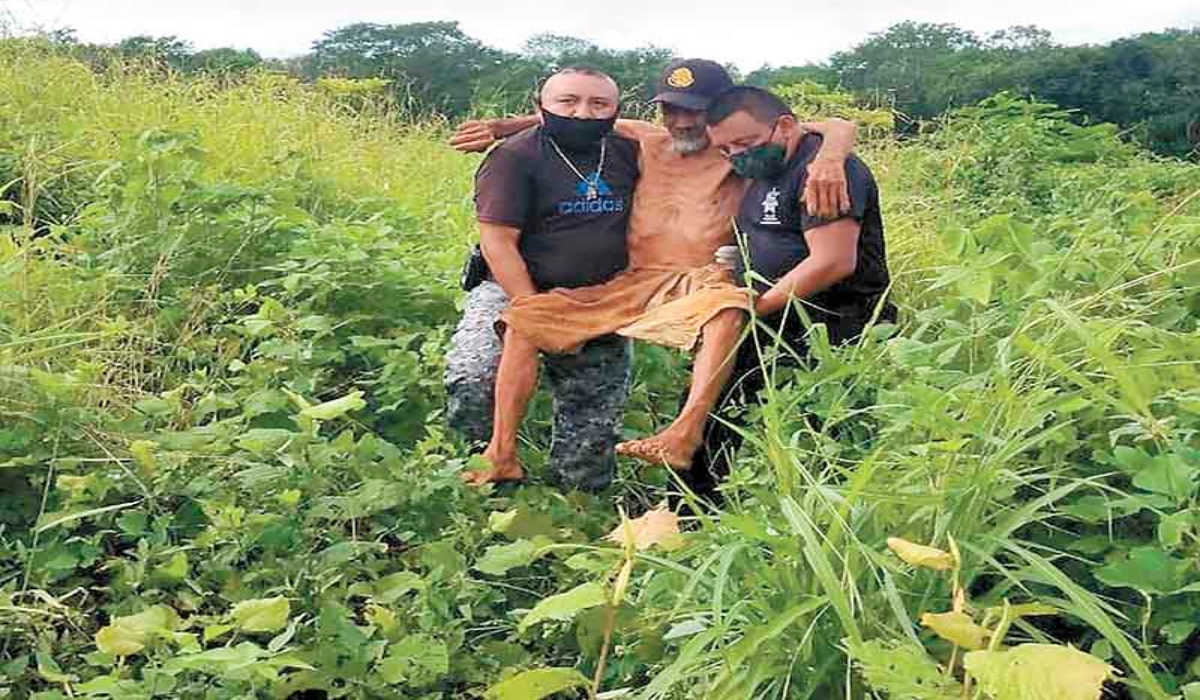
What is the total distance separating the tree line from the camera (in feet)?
32.5

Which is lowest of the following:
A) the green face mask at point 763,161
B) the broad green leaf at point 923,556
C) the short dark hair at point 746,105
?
the broad green leaf at point 923,556

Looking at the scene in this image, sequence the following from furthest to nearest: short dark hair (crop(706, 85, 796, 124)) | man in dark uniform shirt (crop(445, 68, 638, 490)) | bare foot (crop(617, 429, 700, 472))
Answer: man in dark uniform shirt (crop(445, 68, 638, 490))
short dark hair (crop(706, 85, 796, 124))
bare foot (crop(617, 429, 700, 472))

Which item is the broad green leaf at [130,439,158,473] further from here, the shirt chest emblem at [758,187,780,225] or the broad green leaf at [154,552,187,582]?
the shirt chest emblem at [758,187,780,225]

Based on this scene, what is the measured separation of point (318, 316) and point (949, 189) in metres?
4.52

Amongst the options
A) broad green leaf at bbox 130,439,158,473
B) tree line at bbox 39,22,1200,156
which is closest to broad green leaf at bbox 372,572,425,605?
broad green leaf at bbox 130,439,158,473

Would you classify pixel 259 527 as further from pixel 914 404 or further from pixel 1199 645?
pixel 1199 645

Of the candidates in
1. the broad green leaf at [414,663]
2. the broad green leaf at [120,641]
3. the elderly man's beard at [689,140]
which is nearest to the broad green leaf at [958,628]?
the broad green leaf at [414,663]

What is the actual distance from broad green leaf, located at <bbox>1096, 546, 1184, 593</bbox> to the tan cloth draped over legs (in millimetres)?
1543

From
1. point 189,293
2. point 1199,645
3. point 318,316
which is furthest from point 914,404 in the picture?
point 189,293

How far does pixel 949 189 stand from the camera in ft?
23.5

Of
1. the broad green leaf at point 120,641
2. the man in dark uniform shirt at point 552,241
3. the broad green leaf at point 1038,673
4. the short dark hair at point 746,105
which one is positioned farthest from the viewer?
the man in dark uniform shirt at point 552,241

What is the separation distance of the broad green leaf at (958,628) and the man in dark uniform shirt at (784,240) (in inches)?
61.2

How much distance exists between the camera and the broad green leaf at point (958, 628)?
1.62m

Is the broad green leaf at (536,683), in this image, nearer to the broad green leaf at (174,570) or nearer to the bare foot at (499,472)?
the broad green leaf at (174,570)
